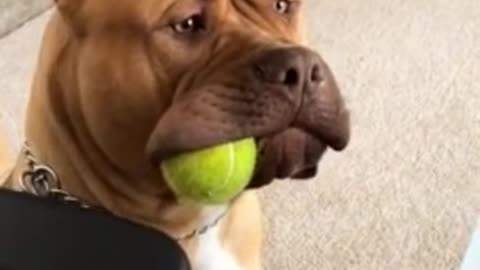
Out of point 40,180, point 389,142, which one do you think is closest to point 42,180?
point 40,180

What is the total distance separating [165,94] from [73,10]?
0.12 metres

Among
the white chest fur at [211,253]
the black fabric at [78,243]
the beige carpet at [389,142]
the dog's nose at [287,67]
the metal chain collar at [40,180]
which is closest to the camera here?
the black fabric at [78,243]

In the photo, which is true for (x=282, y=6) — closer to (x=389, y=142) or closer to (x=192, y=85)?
(x=192, y=85)

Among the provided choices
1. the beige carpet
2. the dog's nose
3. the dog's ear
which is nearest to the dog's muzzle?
the dog's nose

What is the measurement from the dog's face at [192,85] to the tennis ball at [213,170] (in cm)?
1

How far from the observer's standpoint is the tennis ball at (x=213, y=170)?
98 cm

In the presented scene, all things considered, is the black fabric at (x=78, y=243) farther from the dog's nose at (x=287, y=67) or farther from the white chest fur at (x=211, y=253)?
the white chest fur at (x=211, y=253)

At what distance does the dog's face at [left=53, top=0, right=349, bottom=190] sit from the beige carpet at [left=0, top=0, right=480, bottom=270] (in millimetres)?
594

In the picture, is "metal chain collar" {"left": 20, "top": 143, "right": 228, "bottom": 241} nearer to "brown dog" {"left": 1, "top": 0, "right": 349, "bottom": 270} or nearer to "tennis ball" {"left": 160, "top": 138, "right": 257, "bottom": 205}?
"brown dog" {"left": 1, "top": 0, "right": 349, "bottom": 270}

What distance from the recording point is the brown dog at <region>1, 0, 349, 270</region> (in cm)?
98

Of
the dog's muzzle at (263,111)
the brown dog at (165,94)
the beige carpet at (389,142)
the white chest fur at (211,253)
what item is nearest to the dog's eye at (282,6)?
the brown dog at (165,94)

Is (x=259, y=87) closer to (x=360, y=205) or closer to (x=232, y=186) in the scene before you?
(x=232, y=186)

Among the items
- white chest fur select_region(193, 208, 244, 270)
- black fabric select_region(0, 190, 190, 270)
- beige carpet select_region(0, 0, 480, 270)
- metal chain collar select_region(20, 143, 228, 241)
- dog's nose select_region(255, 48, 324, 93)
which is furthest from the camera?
beige carpet select_region(0, 0, 480, 270)

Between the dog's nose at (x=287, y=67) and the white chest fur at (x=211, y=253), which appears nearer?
the dog's nose at (x=287, y=67)
